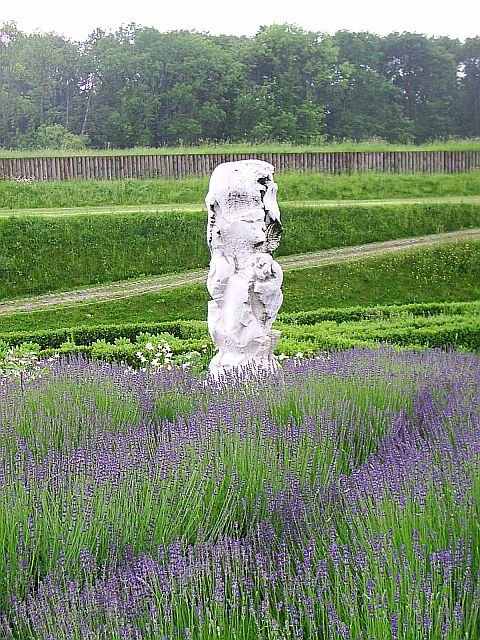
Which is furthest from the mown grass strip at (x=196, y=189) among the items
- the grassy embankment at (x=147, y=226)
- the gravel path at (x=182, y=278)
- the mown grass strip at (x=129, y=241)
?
the gravel path at (x=182, y=278)

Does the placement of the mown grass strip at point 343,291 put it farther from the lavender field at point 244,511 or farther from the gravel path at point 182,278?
the lavender field at point 244,511

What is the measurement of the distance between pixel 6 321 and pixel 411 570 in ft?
40.3

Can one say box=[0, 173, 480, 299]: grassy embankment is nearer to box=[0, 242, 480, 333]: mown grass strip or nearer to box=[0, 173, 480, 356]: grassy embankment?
box=[0, 173, 480, 356]: grassy embankment

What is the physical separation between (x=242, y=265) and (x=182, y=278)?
10.6m

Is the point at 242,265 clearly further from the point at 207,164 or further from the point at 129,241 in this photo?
the point at 207,164

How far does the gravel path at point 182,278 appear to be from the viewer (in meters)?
15.4

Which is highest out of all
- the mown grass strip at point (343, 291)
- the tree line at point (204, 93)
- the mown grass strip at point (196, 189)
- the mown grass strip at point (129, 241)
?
the tree line at point (204, 93)

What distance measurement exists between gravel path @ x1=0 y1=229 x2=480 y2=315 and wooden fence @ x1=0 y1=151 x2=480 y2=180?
678cm

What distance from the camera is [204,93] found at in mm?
36938

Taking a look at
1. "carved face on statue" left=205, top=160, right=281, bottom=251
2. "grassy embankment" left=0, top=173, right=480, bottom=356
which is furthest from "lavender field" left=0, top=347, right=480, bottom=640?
"grassy embankment" left=0, top=173, right=480, bottom=356

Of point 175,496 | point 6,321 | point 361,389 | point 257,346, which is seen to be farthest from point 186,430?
point 6,321

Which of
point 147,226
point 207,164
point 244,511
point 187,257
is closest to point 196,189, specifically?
point 207,164

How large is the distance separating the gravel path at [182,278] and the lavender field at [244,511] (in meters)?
10.3

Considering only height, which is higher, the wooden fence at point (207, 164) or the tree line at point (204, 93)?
the tree line at point (204, 93)
